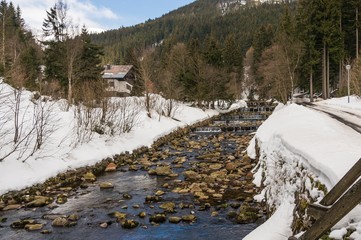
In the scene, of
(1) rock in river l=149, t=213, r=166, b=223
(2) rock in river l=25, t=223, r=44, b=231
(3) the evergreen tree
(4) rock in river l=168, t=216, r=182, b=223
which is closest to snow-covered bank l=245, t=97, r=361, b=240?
(4) rock in river l=168, t=216, r=182, b=223

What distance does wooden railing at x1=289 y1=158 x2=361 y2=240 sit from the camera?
11.3 ft

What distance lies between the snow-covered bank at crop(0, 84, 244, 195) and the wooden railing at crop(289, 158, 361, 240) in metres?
12.0

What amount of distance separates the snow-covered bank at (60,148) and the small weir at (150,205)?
0.77 meters

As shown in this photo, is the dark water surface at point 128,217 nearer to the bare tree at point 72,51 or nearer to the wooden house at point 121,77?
the bare tree at point 72,51

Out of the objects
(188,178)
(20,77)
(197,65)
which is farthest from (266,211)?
(197,65)

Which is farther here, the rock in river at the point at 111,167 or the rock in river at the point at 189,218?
the rock in river at the point at 111,167

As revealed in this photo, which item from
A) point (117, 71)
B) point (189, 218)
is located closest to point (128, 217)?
point (189, 218)

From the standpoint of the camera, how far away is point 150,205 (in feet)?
40.3

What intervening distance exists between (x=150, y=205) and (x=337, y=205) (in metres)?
9.36

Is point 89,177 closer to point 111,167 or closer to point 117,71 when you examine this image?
point 111,167

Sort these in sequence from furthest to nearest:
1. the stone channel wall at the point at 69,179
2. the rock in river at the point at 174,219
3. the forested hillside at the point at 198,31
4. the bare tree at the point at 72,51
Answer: the forested hillside at the point at 198,31
the bare tree at the point at 72,51
the stone channel wall at the point at 69,179
the rock in river at the point at 174,219

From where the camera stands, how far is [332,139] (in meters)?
9.01

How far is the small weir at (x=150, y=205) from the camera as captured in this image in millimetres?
9930

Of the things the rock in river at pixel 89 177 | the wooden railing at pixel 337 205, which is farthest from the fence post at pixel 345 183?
the rock in river at pixel 89 177
